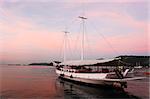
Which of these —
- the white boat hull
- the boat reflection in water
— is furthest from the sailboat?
the boat reflection in water

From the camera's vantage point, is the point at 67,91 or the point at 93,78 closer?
the point at 67,91

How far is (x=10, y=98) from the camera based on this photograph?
18234 mm

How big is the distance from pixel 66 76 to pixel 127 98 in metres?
17.3

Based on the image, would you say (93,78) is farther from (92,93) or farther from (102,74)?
(92,93)

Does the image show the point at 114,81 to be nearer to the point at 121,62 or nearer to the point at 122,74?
the point at 122,74

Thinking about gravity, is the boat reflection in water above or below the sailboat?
below

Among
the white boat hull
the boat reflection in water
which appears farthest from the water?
the white boat hull

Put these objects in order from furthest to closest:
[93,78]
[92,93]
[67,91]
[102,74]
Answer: [93,78], [102,74], [67,91], [92,93]

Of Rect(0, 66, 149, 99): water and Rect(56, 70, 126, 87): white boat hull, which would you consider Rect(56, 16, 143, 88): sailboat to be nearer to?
Rect(56, 70, 126, 87): white boat hull

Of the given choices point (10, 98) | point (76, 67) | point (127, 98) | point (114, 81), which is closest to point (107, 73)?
point (114, 81)

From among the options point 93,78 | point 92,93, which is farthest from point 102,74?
point 92,93

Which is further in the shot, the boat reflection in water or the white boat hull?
the white boat hull

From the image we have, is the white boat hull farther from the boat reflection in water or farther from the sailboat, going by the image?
the boat reflection in water

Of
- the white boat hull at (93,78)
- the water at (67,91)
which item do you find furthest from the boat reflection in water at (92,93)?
the white boat hull at (93,78)
